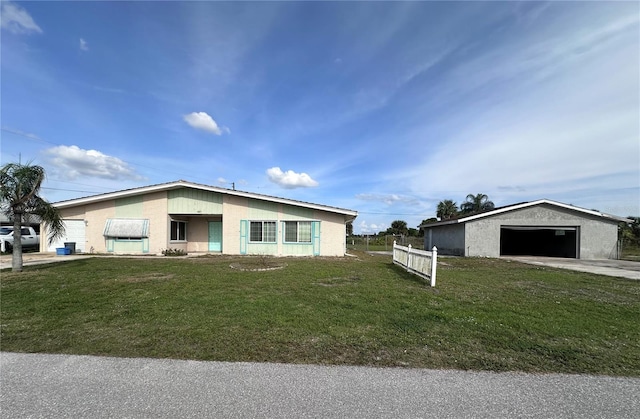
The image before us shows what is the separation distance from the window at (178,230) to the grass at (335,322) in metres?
10.3

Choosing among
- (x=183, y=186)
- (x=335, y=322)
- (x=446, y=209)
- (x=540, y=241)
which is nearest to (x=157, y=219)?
(x=183, y=186)

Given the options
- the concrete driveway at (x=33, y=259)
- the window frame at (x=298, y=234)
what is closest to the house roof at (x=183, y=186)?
the window frame at (x=298, y=234)

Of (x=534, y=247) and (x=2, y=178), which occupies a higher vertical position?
(x=2, y=178)

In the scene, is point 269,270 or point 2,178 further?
point 269,270

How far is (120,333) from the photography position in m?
4.53

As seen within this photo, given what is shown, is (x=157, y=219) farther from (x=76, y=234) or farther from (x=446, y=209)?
(x=446, y=209)

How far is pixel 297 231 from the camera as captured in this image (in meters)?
18.0

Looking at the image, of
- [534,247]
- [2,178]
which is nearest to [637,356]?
[2,178]

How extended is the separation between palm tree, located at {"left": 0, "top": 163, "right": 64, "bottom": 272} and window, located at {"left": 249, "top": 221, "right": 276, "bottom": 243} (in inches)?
366

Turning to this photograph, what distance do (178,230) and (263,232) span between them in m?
5.55

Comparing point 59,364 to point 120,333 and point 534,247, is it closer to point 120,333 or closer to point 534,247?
point 120,333

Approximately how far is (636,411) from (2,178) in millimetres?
14443

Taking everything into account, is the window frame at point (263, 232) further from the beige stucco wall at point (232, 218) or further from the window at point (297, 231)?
the beige stucco wall at point (232, 218)

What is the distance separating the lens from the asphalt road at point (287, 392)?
2.65 metres
